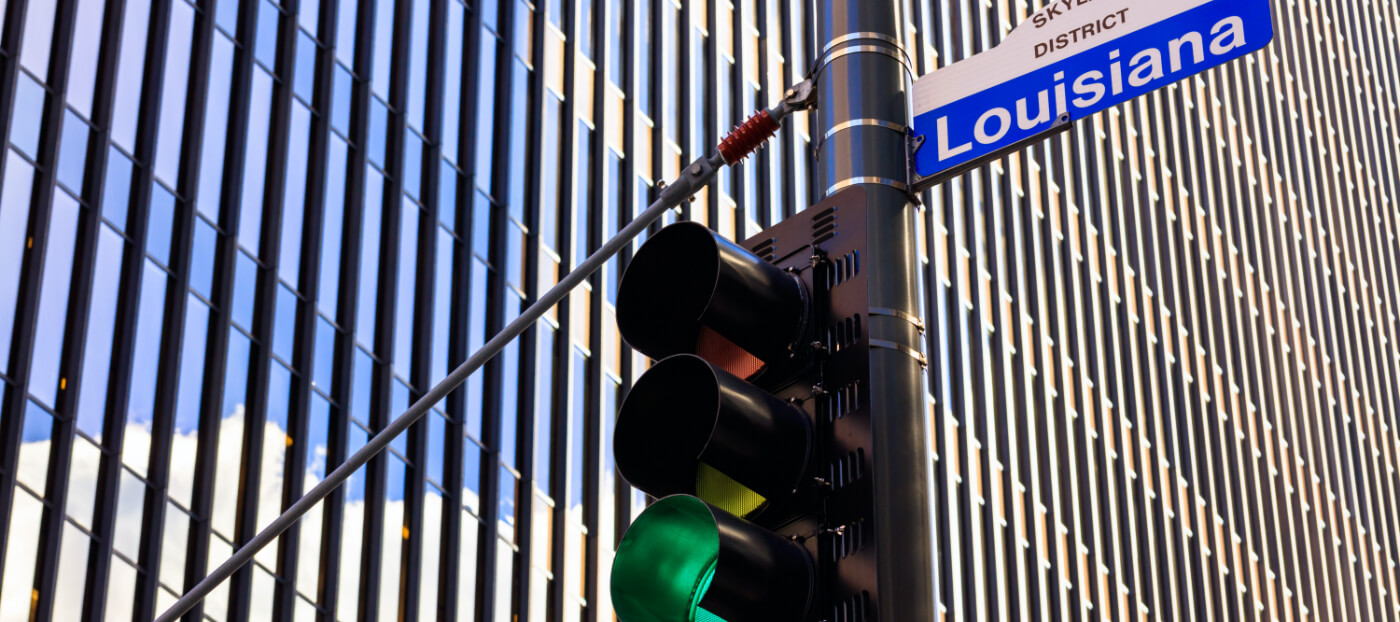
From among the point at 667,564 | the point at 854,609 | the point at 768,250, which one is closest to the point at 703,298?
the point at 768,250

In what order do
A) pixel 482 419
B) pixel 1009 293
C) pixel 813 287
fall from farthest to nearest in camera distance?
1. pixel 1009 293
2. pixel 482 419
3. pixel 813 287

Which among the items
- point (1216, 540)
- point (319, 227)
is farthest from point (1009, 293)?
point (319, 227)

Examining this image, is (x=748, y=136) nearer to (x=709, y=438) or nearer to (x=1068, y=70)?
(x=1068, y=70)

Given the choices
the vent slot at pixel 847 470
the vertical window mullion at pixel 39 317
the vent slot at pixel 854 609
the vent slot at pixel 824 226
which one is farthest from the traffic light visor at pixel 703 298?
the vertical window mullion at pixel 39 317

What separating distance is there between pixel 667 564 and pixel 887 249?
1.09 meters

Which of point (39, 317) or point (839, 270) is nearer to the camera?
point (839, 270)

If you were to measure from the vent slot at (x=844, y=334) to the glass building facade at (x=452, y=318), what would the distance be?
0.80 meters

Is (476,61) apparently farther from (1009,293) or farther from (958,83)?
(958,83)

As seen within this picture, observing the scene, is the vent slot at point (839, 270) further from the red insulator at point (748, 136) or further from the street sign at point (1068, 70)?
the red insulator at point (748, 136)

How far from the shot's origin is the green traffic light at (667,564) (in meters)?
4.27

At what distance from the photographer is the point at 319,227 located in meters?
27.0

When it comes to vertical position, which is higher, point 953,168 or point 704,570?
point 953,168

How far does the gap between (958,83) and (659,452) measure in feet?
5.21

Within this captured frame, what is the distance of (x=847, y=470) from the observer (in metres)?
4.42
